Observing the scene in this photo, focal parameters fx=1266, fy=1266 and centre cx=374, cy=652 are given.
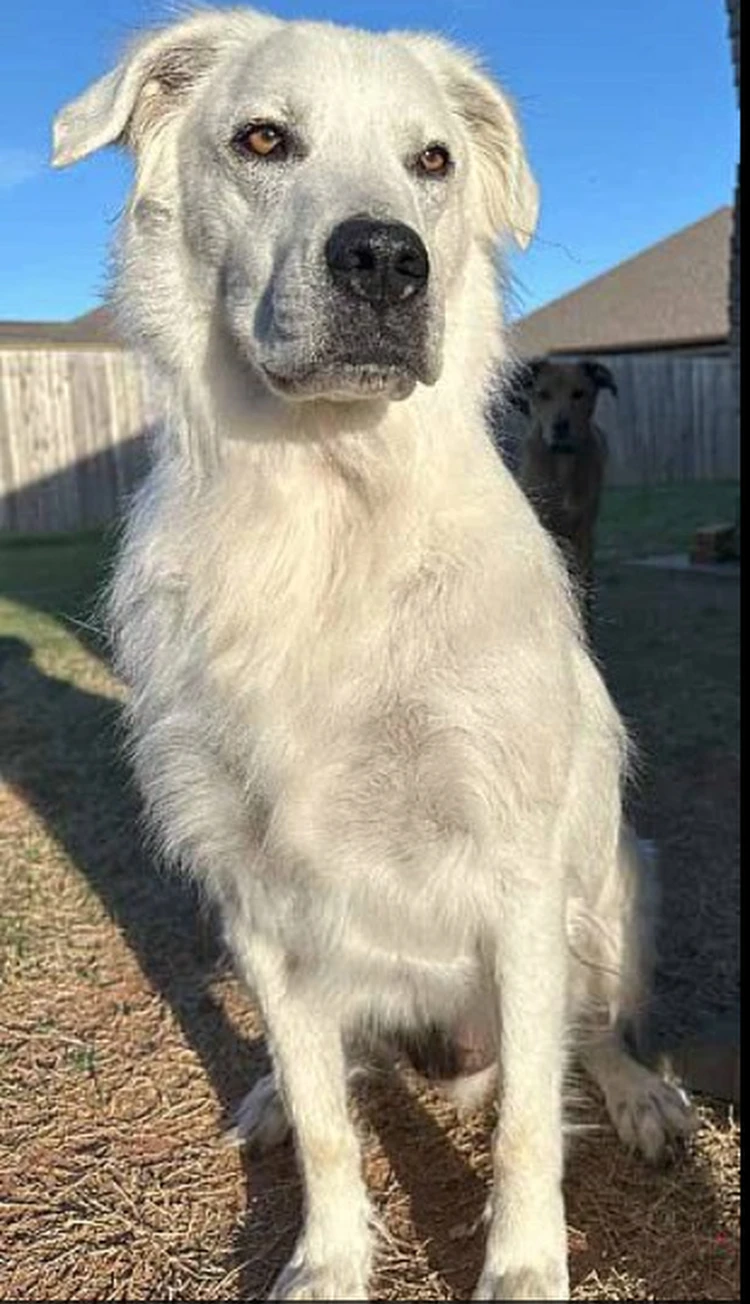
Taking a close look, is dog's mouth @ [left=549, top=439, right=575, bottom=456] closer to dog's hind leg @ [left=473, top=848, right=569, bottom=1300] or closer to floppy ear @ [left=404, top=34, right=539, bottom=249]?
floppy ear @ [left=404, top=34, right=539, bottom=249]

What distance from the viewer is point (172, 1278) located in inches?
84.9

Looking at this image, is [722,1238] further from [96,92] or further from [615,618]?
[615,618]

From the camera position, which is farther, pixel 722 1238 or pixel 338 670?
→ pixel 722 1238

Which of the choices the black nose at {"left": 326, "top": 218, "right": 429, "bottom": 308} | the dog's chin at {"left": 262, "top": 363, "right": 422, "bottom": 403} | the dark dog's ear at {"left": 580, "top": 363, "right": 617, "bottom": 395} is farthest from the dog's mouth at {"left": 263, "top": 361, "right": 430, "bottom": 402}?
the dark dog's ear at {"left": 580, "top": 363, "right": 617, "bottom": 395}

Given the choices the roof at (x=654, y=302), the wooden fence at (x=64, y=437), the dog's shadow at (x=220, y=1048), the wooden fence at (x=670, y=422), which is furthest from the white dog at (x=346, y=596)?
the roof at (x=654, y=302)

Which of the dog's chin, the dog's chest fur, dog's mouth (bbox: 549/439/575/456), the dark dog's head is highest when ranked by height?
the dark dog's head

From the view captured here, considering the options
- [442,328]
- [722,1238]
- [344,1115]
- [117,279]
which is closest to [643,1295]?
[722,1238]

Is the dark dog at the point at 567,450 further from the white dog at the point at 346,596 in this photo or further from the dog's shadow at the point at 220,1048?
the white dog at the point at 346,596

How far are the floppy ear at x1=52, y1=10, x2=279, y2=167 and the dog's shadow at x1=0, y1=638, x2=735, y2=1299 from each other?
6.35 feet

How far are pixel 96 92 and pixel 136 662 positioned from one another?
100cm

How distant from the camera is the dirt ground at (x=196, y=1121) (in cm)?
218

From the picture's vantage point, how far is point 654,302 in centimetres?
3216

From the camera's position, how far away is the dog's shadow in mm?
2240

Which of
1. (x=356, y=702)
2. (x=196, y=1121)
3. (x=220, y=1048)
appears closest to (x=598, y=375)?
(x=220, y=1048)
